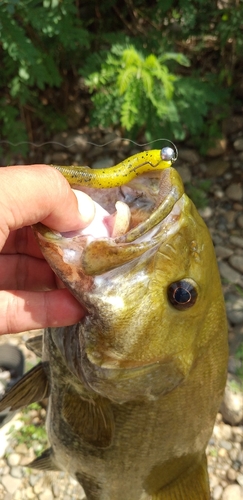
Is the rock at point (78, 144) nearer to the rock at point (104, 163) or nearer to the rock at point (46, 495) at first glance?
the rock at point (104, 163)

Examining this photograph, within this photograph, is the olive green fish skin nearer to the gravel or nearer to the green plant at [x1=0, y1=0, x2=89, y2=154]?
the gravel

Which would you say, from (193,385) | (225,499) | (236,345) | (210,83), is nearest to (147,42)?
(210,83)

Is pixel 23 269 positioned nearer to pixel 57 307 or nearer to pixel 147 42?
pixel 57 307

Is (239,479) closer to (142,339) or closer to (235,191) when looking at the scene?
(142,339)

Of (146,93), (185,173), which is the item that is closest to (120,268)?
(146,93)

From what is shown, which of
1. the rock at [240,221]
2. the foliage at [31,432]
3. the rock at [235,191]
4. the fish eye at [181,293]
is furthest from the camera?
the rock at [235,191]

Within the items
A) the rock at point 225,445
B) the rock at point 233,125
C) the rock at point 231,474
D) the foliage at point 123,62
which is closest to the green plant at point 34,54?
the foliage at point 123,62
